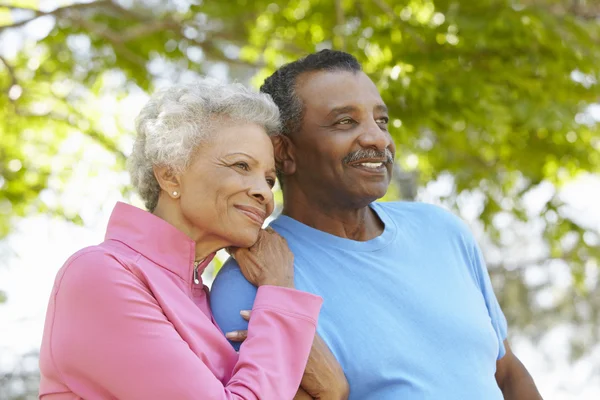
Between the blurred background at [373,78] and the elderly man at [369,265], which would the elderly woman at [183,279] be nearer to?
the elderly man at [369,265]

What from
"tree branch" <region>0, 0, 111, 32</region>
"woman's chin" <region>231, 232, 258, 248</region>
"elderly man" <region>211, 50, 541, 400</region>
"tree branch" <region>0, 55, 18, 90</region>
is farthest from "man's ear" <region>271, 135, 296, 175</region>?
"tree branch" <region>0, 55, 18, 90</region>

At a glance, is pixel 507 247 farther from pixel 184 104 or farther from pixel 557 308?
pixel 184 104

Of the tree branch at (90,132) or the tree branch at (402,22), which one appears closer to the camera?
the tree branch at (402,22)

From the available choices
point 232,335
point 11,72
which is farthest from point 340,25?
point 232,335

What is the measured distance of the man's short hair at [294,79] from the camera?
2734 mm

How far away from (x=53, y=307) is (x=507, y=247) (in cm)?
1022

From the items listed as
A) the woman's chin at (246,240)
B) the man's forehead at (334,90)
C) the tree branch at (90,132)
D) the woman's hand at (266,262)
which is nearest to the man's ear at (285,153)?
the man's forehead at (334,90)

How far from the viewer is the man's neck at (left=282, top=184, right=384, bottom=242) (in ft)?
9.07

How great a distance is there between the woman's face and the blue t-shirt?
19 cm

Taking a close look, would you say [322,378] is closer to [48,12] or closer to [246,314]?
[246,314]

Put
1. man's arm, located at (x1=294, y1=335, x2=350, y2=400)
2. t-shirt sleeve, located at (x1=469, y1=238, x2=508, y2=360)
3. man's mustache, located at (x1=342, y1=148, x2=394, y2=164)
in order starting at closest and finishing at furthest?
man's arm, located at (x1=294, y1=335, x2=350, y2=400) < man's mustache, located at (x1=342, y1=148, x2=394, y2=164) < t-shirt sleeve, located at (x1=469, y1=238, x2=508, y2=360)

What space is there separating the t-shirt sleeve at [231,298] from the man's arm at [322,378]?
0.21 metres

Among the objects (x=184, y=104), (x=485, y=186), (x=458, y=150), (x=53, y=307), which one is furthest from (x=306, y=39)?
(x=53, y=307)

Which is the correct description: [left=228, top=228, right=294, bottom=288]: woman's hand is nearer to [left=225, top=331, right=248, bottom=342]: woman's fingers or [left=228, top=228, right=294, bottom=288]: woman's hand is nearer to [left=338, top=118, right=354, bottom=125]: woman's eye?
[left=225, top=331, right=248, bottom=342]: woman's fingers
